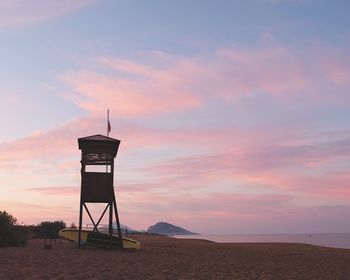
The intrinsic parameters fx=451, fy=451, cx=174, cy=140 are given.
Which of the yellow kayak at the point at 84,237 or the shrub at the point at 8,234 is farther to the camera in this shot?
the yellow kayak at the point at 84,237

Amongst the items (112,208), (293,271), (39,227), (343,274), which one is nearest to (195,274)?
(293,271)

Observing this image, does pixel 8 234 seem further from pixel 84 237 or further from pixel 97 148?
pixel 97 148

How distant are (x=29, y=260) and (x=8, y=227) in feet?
30.0

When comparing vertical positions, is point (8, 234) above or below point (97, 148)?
below

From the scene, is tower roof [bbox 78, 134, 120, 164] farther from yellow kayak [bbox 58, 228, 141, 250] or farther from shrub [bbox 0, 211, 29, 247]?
shrub [bbox 0, 211, 29, 247]

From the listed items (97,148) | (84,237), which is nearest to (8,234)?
(84,237)

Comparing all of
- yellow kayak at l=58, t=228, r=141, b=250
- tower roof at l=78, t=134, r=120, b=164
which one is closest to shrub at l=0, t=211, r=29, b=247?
yellow kayak at l=58, t=228, r=141, b=250

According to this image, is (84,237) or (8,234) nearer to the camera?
(8,234)

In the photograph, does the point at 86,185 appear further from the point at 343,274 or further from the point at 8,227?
the point at 343,274

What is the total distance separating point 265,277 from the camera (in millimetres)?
15039

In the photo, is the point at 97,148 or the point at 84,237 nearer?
the point at 97,148

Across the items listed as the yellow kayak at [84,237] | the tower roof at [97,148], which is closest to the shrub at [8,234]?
the yellow kayak at [84,237]

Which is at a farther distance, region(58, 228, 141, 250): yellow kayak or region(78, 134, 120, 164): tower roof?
region(58, 228, 141, 250): yellow kayak

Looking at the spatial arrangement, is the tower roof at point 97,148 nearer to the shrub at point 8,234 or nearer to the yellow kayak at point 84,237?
the yellow kayak at point 84,237
